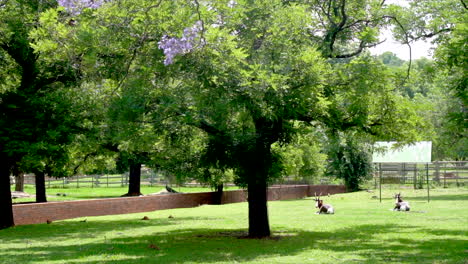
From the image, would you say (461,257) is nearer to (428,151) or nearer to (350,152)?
(428,151)

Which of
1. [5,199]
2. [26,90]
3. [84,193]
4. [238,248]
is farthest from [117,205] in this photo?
[84,193]

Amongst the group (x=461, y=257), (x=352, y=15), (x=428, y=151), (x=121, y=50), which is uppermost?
(x=352, y=15)

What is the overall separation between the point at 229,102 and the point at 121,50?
3022 millimetres

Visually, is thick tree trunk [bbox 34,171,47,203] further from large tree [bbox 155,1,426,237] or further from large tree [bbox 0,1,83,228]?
large tree [bbox 155,1,426,237]

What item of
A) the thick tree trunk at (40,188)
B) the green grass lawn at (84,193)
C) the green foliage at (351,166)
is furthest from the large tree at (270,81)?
the green foliage at (351,166)

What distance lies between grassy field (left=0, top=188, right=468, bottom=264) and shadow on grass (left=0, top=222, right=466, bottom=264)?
2cm

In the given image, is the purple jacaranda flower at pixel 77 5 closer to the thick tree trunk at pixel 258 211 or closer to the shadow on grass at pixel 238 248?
the shadow on grass at pixel 238 248

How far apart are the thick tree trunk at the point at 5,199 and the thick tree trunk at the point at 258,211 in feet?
30.9

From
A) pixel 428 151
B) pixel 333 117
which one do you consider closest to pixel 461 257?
pixel 333 117

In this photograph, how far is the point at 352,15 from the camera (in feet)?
60.0

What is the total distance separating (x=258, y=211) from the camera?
18625mm

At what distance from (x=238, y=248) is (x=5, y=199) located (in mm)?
10350

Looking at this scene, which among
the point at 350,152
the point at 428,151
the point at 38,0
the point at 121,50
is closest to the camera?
the point at 121,50

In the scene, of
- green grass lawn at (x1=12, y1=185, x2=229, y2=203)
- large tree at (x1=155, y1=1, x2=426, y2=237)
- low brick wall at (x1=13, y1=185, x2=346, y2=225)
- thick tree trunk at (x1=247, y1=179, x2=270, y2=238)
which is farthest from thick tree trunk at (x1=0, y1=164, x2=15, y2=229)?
green grass lawn at (x1=12, y1=185, x2=229, y2=203)
